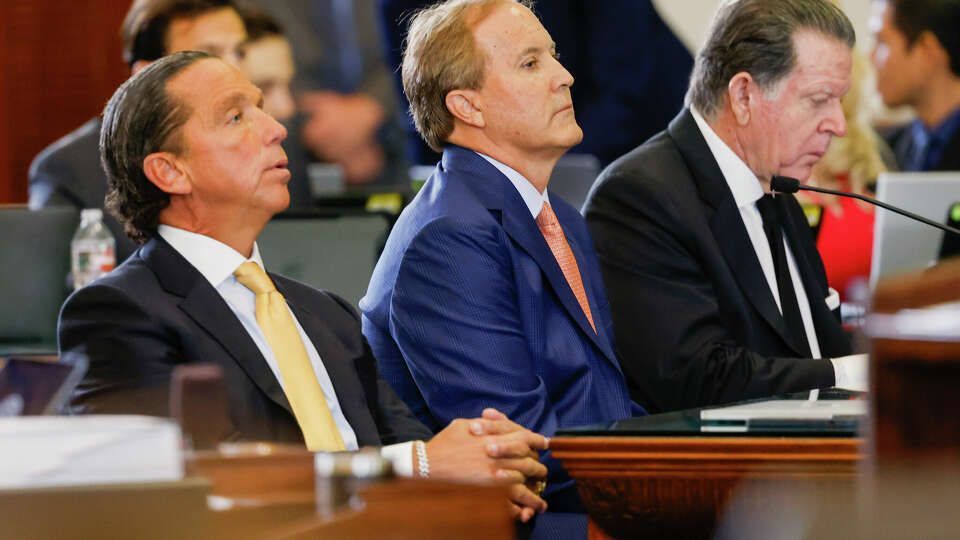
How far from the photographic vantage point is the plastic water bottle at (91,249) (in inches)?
109

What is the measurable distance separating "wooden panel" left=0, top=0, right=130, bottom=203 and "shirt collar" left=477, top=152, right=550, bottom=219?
2.35 meters

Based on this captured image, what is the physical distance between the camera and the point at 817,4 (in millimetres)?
2391

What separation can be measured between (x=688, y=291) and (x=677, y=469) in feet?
2.32

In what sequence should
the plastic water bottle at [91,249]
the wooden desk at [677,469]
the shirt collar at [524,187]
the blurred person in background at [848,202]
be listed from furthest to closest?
the blurred person in background at [848,202], the plastic water bottle at [91,249], the shirt collar at [524,187], the wooden desk at [677,469]

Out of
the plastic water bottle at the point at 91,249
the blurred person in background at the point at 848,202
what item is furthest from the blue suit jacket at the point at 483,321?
the plastic water bottle at the point at 91,249

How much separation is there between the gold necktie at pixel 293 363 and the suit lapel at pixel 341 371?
0.17 ft

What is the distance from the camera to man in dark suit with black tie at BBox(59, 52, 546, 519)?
164 centimetres

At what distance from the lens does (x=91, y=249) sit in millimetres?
2859

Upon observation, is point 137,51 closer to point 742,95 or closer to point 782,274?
point 742,95

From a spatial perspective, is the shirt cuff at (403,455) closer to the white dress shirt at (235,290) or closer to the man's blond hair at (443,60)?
the white dress shirt at (235,290)

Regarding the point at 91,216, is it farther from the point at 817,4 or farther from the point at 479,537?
the point at 479,537

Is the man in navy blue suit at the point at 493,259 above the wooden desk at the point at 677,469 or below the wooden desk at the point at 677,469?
above

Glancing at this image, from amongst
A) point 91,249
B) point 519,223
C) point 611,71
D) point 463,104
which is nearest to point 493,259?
point 519,223

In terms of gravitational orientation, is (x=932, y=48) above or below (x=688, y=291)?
above
